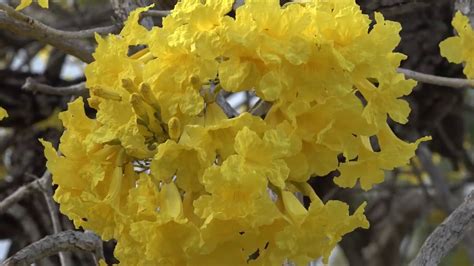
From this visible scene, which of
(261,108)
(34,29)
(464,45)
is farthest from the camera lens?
(34,29)

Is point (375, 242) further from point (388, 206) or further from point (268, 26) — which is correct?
point (268, 26)

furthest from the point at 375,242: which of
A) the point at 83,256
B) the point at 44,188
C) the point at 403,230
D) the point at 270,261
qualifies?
the point at 270,261

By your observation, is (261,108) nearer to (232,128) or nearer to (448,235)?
(232,128)

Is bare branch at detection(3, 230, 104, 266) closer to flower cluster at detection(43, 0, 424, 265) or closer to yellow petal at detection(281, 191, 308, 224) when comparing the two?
flower cluster at detection(43, 0, 424, 265)

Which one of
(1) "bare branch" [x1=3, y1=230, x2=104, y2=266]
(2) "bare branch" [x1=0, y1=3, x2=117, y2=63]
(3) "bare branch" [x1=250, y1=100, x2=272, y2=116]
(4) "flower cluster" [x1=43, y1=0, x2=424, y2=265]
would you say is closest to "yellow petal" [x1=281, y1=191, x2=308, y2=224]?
(4) "flower cluster" [x1=43, y1=0, x2=424, y2=265]

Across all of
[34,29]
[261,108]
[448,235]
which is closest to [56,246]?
[34,29]
